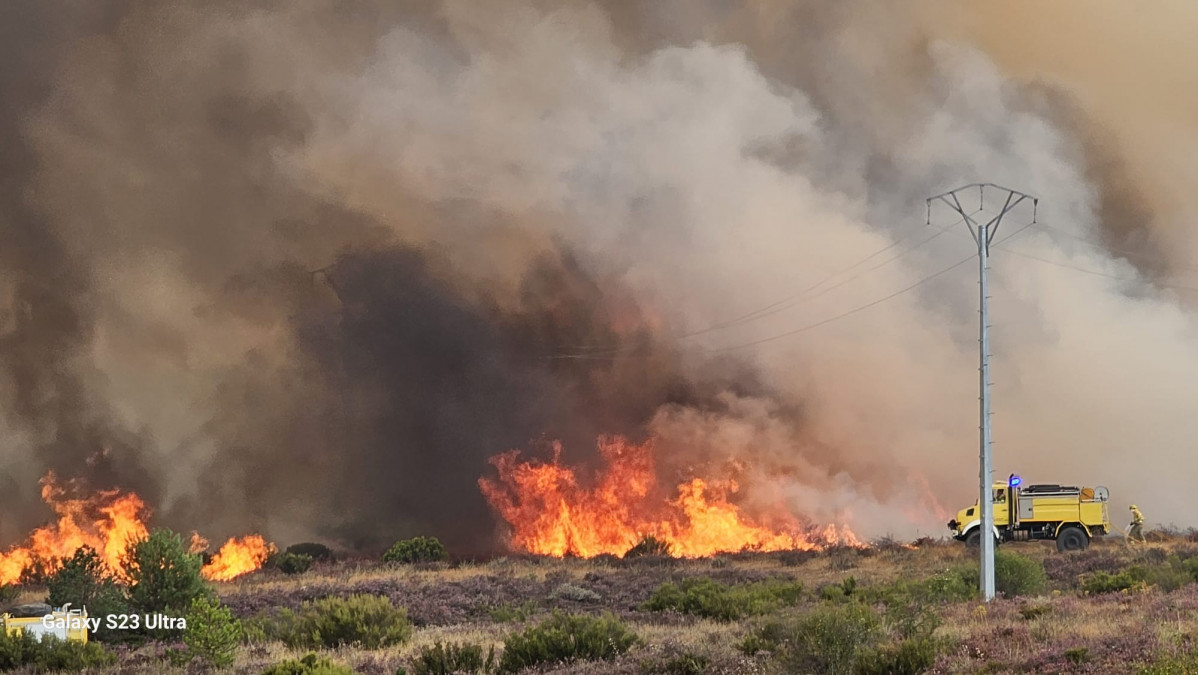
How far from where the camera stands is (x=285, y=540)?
51469mm

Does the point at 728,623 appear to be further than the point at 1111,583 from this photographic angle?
No

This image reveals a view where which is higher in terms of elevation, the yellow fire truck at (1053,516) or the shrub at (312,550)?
the yellow fire truck at (1053,516)

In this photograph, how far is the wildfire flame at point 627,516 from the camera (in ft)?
163

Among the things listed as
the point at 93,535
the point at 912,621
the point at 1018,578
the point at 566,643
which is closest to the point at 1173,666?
the point at 912,621

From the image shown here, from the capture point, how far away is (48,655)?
2075 cm

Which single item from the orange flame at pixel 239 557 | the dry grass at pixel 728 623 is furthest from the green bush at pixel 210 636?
the orange flame at pixel 239 557

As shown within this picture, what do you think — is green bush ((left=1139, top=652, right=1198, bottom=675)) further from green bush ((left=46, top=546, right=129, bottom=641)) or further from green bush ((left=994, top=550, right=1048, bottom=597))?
green bush ((left=46, top=546, right=129, bottom=641))

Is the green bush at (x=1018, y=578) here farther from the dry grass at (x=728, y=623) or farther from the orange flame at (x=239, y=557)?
the orange flame at (x=239, y=557)

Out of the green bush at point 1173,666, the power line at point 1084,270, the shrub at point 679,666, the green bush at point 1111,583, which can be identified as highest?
the power line at point 1084,270

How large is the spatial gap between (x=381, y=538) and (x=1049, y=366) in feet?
100

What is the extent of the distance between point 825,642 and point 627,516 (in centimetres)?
3259

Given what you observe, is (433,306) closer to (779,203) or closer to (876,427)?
(779,203)

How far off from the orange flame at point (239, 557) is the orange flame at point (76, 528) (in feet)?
9.92

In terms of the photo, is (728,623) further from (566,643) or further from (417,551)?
(417,551)
